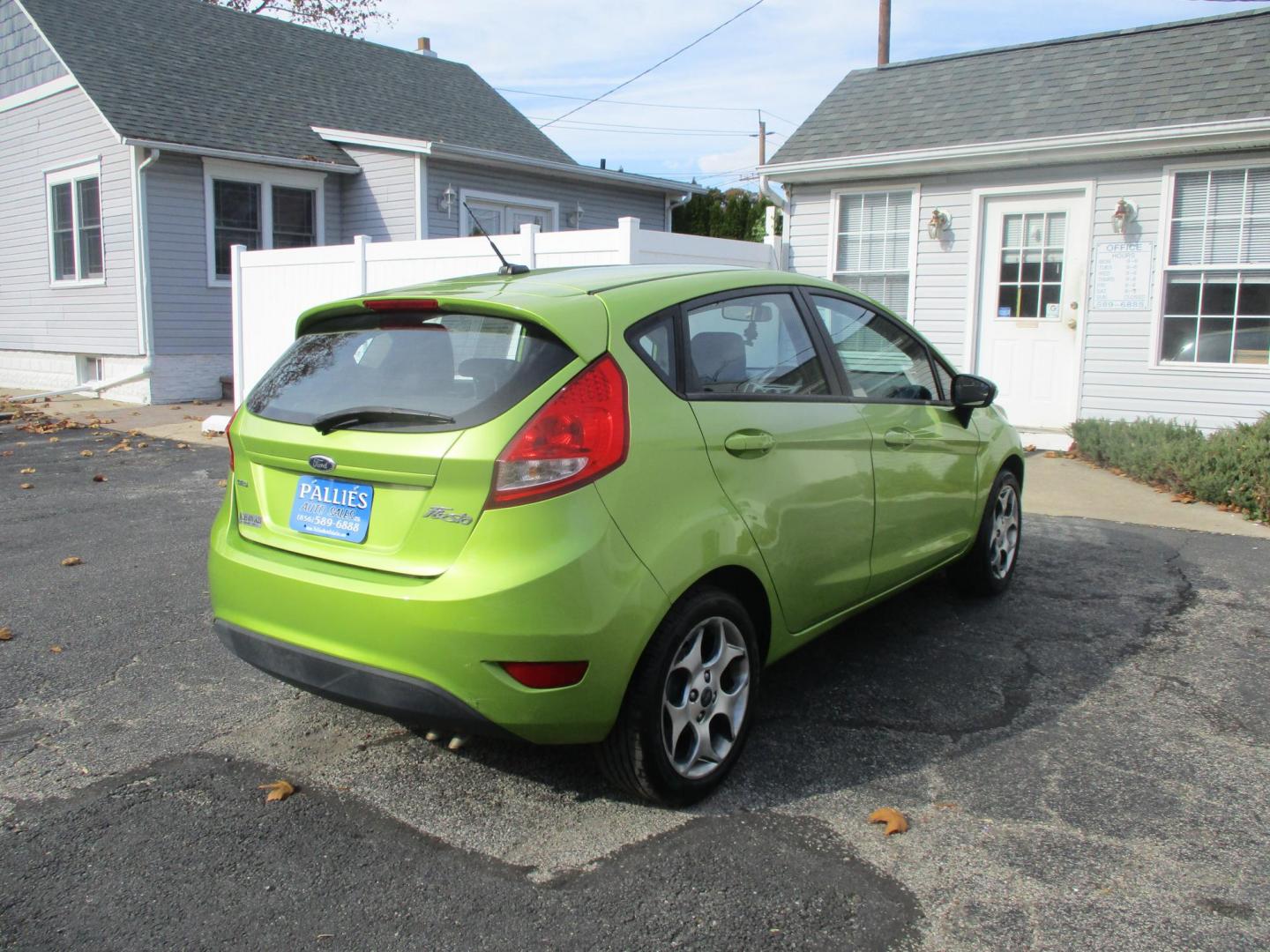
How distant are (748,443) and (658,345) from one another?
17.4 inches

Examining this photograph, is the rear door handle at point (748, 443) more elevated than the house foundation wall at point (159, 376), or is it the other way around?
the rear door handle at point (748, 443)

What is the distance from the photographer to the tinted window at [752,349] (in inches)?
138

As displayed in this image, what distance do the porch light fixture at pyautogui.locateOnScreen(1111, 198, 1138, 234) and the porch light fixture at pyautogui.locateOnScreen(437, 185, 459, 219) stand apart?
9534mm

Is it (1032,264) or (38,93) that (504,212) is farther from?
(1032,264)

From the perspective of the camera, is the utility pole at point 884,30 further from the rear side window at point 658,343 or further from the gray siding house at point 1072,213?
the rear side window at point 658,343

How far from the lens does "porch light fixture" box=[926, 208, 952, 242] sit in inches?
447

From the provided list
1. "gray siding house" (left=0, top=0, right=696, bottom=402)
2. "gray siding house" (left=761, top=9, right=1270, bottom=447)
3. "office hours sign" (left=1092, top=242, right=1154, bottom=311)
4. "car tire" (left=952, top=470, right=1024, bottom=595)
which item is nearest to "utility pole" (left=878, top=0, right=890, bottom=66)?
"gray siding house" (left=0, top=0, right=696, bottom=402)

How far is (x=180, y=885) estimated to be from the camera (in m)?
2.85

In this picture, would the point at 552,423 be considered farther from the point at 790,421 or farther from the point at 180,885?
the point at 180,885

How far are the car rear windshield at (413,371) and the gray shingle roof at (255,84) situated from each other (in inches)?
503

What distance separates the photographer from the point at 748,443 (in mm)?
3479

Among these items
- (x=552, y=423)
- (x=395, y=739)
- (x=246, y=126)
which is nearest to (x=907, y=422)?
(x=552, y=423)

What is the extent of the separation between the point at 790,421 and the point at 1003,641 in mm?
1924

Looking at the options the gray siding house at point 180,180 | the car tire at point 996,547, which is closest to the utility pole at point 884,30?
the gray siding house at point 180,180
